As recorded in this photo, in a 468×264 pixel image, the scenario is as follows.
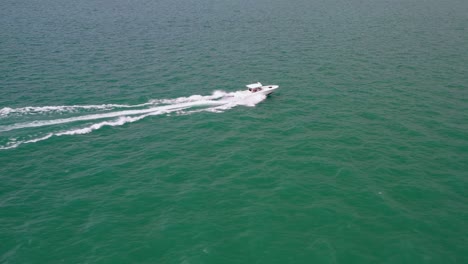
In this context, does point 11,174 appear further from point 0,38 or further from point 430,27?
point 430,27

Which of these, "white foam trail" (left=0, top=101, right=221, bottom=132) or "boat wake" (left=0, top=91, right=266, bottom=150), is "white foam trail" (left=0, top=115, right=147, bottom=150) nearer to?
"boat wake" (left=0, top=91, right=266, bottom=150)

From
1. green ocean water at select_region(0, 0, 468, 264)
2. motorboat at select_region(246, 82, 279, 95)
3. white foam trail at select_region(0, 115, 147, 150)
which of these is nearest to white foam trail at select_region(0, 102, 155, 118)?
green ocean water at select_region(0, 0, 468, 264)

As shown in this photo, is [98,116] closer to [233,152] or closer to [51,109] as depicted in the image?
[51,109]

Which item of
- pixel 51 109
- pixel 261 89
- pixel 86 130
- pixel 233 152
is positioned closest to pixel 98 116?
pixel 86 130

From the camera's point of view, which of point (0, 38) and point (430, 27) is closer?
point (0, 38)

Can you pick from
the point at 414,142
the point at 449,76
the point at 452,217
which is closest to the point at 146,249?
the point at 452,217
